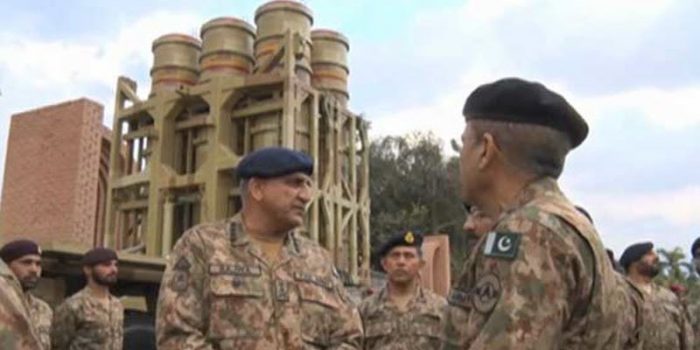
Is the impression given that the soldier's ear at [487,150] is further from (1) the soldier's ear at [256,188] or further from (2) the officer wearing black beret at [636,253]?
(2) the officer wearing black beret at [636,253]

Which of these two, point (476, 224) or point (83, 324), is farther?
point (83, 324)

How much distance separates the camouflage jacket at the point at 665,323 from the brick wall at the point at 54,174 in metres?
7.37

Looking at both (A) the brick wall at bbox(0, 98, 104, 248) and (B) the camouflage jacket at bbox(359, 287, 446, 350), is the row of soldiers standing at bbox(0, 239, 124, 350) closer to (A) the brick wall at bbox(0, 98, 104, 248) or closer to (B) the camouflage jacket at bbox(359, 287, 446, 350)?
(B) the camouflage jacket at bbox(359, 287, 446, 350)

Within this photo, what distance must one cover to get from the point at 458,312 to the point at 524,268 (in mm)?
220

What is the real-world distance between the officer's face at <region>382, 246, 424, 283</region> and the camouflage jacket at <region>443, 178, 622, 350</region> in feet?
10.5

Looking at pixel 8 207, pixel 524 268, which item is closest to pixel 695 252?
pixel 524 268

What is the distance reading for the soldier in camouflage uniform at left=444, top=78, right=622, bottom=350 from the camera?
1.43 metres

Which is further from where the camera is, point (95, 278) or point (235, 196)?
point (235, 196)

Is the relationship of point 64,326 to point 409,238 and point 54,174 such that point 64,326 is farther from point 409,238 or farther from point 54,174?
point 54,174

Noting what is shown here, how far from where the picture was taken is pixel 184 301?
2.72 m

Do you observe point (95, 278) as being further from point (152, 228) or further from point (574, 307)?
point (574, 307)

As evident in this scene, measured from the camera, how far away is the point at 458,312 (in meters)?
1.61

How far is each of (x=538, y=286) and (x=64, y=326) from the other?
4826mm

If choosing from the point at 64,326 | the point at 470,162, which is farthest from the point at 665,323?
the point at 470,162
